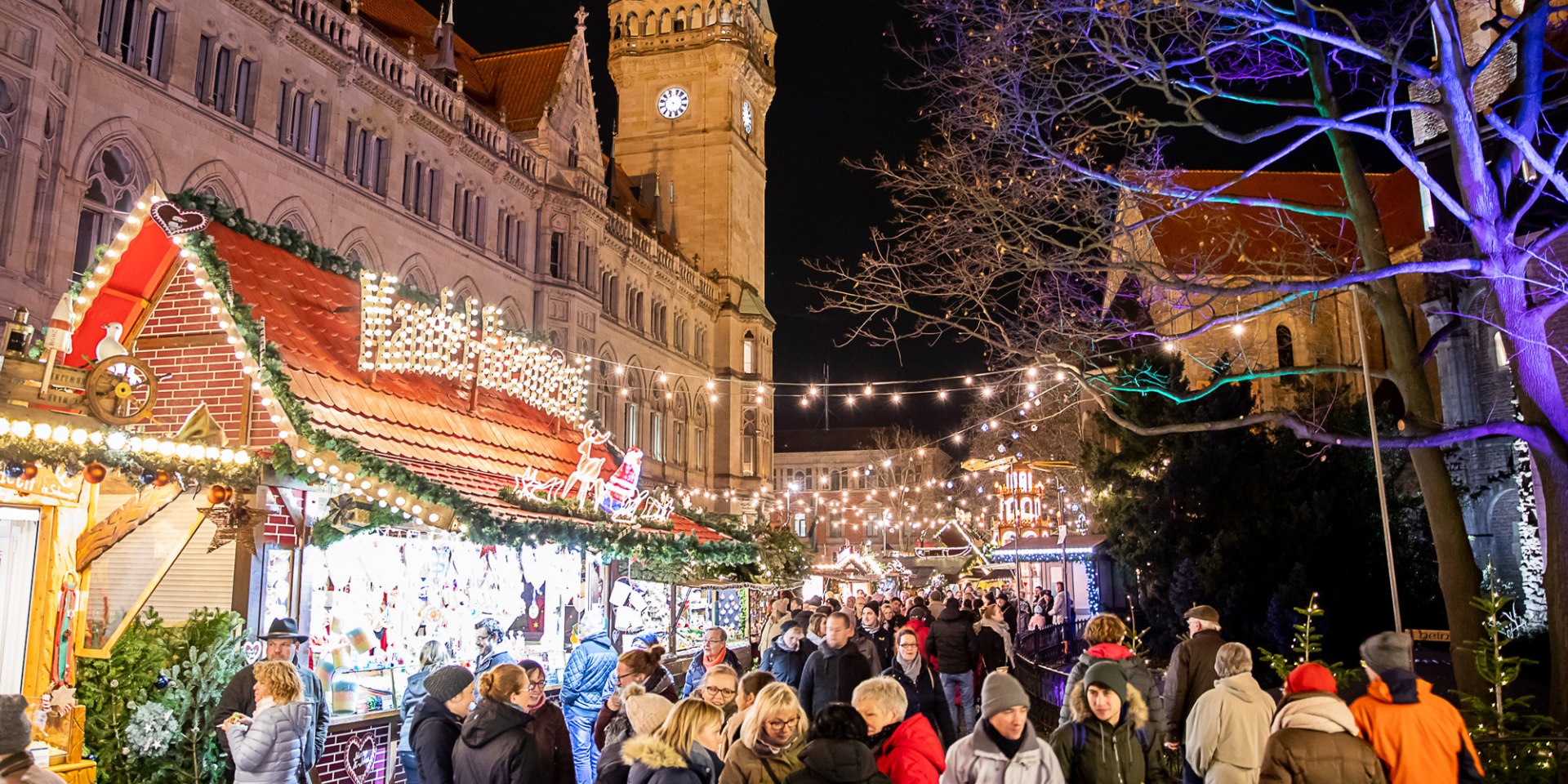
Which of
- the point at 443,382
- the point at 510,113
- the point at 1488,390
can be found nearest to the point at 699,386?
the point at 510,113

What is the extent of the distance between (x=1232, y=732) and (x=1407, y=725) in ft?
2.90

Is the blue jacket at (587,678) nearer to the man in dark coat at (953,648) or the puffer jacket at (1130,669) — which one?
the puffer jacket at (1130,669)

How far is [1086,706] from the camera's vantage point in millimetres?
5250

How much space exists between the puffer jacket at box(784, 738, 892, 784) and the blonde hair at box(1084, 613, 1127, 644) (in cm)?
360

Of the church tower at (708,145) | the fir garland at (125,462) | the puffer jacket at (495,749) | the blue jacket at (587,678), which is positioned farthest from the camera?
the church tower at (708,145)

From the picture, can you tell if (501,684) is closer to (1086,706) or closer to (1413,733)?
(1086,706)

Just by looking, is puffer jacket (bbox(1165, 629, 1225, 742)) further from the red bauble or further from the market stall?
the red bauble

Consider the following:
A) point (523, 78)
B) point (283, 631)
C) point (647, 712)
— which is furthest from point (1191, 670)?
point (523, 78)

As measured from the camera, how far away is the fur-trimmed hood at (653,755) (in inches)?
167

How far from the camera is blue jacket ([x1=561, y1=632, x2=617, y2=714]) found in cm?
799

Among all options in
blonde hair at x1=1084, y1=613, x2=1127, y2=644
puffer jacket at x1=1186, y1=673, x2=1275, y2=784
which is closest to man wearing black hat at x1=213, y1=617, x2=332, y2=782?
blonde hair at x1=1084, y1=613, x2=1127, y2=644

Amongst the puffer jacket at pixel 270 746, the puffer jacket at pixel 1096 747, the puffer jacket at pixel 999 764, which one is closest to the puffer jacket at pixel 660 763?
the puffer jacket at pixel 999 764

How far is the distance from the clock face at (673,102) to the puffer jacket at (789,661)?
47.0 meters

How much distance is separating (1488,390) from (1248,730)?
2125cm
